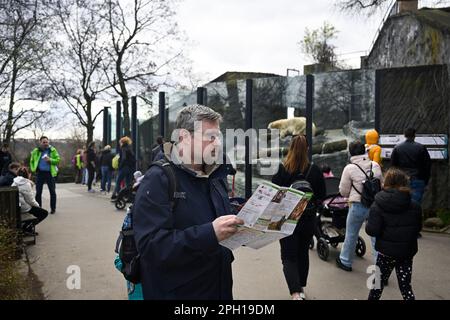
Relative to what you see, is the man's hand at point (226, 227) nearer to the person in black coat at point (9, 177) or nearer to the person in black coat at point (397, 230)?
the person in black coat at point (397, 230)

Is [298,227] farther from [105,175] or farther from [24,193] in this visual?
[105,175]

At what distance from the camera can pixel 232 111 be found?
11.8 meters

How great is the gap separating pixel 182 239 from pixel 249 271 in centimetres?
363

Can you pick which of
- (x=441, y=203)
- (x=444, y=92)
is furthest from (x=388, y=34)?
(x=441, y=203)

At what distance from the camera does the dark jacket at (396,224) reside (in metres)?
3.88

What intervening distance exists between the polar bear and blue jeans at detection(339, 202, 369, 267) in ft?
16.8

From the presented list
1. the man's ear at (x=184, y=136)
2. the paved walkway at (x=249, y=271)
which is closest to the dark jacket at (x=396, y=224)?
the paved walkway at (x=249, y=271)

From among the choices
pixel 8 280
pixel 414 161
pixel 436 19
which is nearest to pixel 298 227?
pixel 8 280

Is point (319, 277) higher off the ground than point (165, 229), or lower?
lower

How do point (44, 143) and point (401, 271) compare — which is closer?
point (401, 271)

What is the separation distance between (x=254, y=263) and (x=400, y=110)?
578cm

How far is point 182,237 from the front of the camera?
204cm
